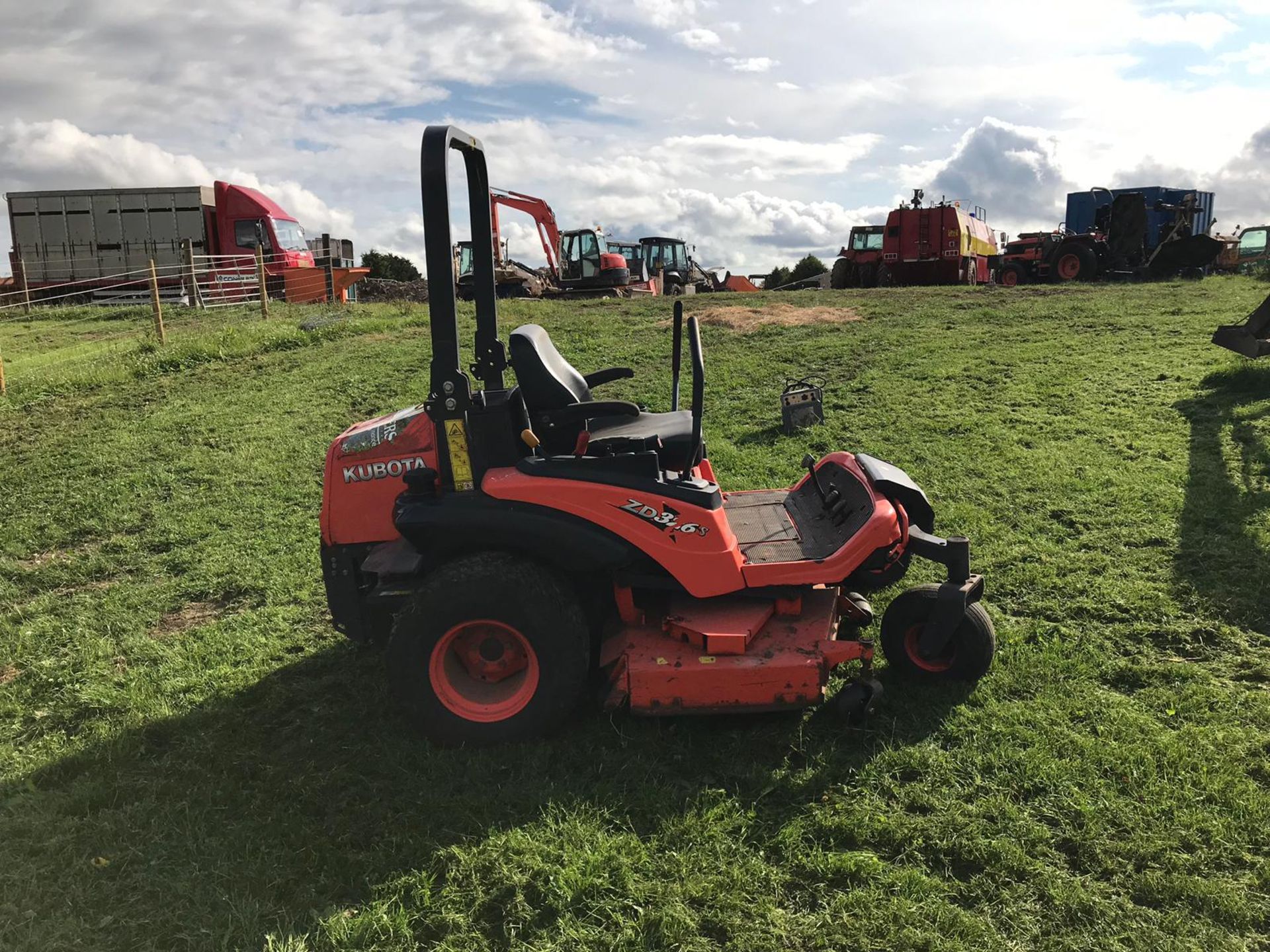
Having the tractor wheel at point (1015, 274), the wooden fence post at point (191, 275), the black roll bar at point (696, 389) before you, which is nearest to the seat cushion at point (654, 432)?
the black roll bar at point (696, 389)

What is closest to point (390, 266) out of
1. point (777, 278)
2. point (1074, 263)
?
point (777, 278)

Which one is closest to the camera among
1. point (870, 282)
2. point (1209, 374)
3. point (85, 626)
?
point (85, 626)

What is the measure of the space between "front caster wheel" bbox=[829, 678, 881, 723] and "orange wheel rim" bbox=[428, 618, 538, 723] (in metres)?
1.25

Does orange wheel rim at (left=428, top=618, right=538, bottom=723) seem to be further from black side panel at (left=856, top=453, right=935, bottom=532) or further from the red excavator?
the red excavator

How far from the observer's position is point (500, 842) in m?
3.01

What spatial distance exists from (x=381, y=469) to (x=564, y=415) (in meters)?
0.84

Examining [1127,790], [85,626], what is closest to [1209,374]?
[1127,790]

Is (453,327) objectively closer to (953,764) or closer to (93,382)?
(953,764)

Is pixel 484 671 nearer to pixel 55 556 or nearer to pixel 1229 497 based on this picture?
pixel 55 556

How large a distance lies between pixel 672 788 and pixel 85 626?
3812 millimetres

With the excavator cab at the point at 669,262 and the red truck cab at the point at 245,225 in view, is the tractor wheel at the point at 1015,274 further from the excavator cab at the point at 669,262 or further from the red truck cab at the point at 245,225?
the red truck cab at the point at 245,225

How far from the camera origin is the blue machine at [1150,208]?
2119cm

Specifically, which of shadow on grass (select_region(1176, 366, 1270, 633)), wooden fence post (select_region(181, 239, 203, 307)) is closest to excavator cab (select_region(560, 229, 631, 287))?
wooden fence post (select_region(181, 239, 203, 307))

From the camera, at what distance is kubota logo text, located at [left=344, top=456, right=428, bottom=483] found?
3805mm
